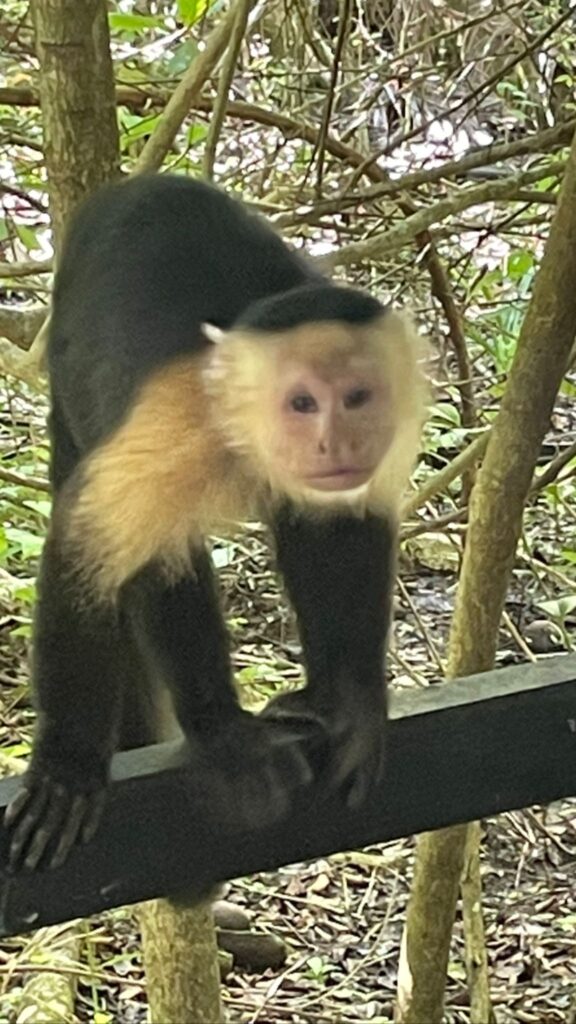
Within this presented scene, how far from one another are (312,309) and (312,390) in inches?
2.9

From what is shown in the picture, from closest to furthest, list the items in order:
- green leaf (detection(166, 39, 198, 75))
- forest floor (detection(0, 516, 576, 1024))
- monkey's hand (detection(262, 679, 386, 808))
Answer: monkey's hand (detection(262, 679, 386, 808))
green leaf (detection(166, 39, 198, 75))
forest floor (detection(0, 516, 576, 1024))

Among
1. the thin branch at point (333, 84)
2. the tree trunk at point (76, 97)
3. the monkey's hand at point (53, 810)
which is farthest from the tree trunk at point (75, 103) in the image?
the thin branch at point (333, 84)

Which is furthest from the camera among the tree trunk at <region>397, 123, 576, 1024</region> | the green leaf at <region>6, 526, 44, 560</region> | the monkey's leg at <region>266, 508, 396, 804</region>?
the green leaf at <region>6, 526, 44, 560</region>

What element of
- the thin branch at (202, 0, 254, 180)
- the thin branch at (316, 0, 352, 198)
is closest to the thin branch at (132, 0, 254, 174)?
the thin branch at (202, 0, 254, 180)

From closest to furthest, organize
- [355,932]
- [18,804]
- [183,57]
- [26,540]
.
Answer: [18,804] < [183,57] < [26,540] < [355,932]

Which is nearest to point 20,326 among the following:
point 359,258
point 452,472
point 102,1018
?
point 359,258

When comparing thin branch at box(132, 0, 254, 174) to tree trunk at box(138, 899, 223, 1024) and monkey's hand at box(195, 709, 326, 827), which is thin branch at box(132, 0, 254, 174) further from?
tree trunk at box(138, 899, 223, 1024)

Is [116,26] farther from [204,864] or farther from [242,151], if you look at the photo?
[204,864]

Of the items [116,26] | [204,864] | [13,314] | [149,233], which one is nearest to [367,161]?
[116,26]

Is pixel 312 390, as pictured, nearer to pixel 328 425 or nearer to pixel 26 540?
pixel 328 425

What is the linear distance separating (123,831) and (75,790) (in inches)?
8.9

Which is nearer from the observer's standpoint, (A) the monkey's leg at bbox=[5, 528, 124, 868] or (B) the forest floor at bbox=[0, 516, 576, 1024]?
(A) the monkey's leg at bbox=[5, 528, 124, 868]

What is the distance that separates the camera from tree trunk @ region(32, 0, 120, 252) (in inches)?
55.2

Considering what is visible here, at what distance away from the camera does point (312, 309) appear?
1.25 metres
